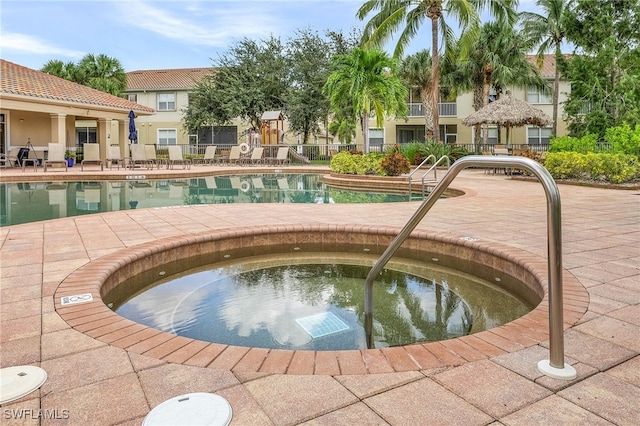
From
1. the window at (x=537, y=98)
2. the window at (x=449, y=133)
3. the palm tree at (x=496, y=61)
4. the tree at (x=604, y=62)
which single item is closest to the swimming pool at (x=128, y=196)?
the tree at (x=604, y=62)

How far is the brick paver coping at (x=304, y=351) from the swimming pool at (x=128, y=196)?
3.67m

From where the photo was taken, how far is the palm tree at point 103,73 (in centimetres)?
2689

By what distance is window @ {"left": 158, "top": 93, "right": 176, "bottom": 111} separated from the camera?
32.9 meters

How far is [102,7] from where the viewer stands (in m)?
17.8

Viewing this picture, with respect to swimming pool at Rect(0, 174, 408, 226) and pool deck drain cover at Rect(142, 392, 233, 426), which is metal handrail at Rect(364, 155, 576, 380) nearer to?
pool deck drain cover at Rect(142, 392, 233, 426)

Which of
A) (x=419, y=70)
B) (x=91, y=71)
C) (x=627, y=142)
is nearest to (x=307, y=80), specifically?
(x=419, y=70)

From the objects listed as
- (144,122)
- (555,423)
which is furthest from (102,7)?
(555,423)

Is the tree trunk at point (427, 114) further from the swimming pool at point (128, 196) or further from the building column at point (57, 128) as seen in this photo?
the building column at point (57, 128)

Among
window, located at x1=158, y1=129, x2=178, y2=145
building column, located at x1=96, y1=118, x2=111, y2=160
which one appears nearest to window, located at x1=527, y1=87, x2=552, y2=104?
window, located at x1=158, y1=129, x2=178, y2=145

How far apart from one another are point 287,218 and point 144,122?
101 ft

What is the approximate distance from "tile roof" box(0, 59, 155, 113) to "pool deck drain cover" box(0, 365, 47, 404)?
1737 centimetres

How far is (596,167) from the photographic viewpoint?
441 inches

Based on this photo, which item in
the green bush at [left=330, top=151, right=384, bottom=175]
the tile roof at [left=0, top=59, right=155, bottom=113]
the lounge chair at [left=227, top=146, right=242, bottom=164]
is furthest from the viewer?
the lounge chair at [left=227, top=146, right=242, bottom=164]

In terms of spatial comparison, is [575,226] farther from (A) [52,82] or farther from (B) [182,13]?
(A) [52,82]
